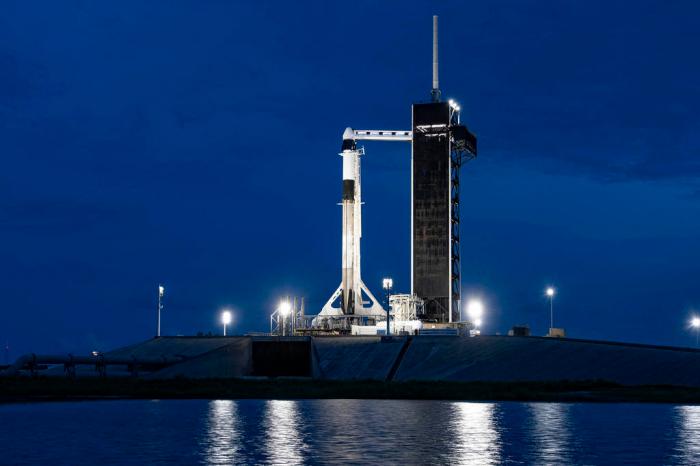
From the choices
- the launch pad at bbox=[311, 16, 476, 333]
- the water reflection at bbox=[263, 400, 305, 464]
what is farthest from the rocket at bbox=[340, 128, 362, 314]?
the water reflection at bbox=[263, 400, 305, 464]

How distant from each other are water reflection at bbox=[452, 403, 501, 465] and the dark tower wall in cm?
5292

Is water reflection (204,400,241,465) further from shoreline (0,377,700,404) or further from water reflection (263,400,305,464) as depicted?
shoreline (0,377,700,404)

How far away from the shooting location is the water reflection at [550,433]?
28.2m

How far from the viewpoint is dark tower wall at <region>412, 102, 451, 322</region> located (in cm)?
10212

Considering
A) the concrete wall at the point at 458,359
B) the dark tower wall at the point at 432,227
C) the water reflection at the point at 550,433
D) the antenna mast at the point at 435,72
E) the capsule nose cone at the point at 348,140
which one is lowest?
the water reflection at the point at 550,433

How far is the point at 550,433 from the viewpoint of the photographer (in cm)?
3494

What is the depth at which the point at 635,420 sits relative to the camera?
40188 mm

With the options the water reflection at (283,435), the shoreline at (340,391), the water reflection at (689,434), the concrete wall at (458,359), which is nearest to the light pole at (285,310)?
the concrete wall at (458,359)

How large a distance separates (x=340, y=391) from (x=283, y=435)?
2735cm

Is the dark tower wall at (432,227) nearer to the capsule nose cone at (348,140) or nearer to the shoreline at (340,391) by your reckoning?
the capsule nose cone at (348,140)

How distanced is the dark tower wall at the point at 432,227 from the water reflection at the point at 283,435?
53028 millimetres

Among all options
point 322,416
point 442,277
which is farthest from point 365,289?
point 322,416

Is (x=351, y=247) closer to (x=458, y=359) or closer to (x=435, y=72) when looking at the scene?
(x=435, y=72)

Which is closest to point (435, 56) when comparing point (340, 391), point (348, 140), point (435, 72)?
point (435, 72)
